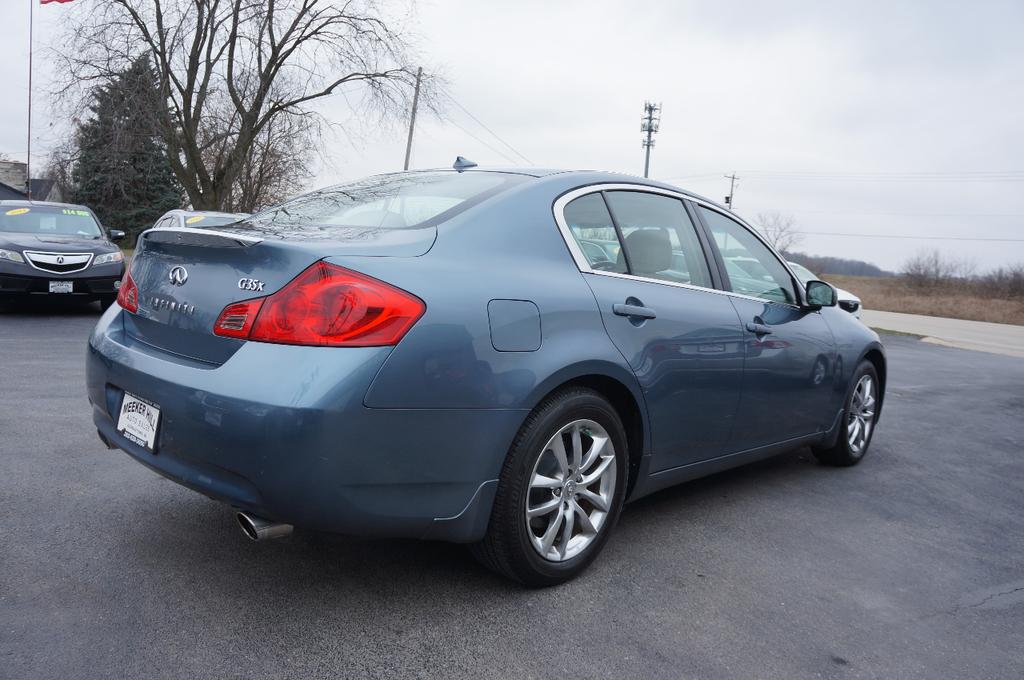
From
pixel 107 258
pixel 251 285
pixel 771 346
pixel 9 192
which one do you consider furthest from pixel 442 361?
pixel 9 192

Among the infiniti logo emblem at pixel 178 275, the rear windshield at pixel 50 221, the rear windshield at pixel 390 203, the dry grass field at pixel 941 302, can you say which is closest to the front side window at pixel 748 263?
the rear windshield at pixel 390 203

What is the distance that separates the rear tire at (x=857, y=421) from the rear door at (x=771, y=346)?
1.25 ft

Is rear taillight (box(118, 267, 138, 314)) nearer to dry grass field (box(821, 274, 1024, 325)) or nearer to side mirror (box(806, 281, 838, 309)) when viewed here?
side mirror (box(806, 281, 838, 309))

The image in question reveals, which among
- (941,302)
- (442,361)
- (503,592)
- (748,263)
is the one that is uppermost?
(941,302)

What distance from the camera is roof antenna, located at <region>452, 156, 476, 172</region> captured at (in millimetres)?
3664

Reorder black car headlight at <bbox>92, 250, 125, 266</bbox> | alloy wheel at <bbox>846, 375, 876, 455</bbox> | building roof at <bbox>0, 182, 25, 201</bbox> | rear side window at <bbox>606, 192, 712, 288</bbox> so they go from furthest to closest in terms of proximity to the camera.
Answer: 1. building roof at <bbox>0, 182, 25, 201</bbox>
2. black car headlight at <bbox>92, 250, 125, 266</bbox>
3. alloy wheel at <bbox>846, 375, 876, 455</bbox>
4. rear side window at <bbox>606, 192, 712, 288</bbox>

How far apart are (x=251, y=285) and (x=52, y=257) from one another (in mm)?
8855

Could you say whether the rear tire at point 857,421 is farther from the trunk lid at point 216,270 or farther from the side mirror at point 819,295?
the trunk lid at point 216,270

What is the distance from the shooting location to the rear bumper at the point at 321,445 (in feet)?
7.60

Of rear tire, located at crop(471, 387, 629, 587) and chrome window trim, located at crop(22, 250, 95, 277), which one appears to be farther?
chrome window trim, located at crop(22, 250, 95, 277)

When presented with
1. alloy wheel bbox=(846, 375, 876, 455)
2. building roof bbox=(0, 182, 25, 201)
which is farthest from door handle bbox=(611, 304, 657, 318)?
building roof bbox=(0, 182, 25, 201)

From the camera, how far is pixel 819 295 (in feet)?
14.3

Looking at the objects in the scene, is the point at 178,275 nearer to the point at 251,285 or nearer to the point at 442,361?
the point at 251,285

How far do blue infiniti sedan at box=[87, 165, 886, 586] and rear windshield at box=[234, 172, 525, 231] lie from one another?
0.02 meters
